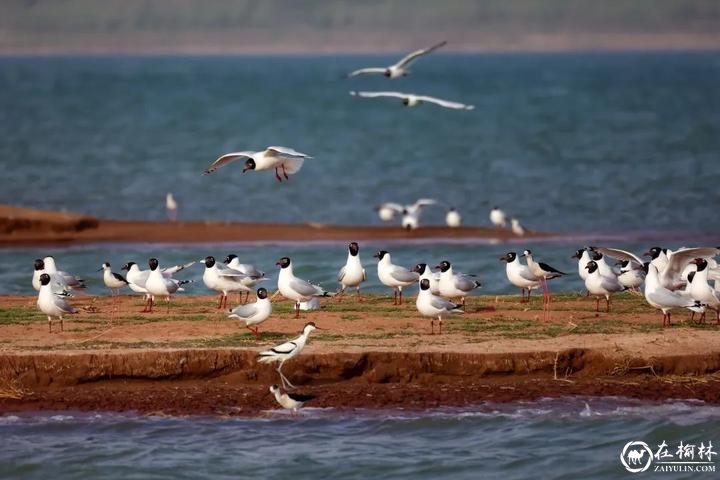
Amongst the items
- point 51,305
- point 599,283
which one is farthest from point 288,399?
point 599,283

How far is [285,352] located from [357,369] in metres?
0.92

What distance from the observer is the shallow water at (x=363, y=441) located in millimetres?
16125

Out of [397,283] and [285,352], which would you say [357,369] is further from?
[397,283]

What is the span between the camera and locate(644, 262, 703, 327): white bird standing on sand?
18688mm

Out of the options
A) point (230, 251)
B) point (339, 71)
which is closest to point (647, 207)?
point (230, 251)

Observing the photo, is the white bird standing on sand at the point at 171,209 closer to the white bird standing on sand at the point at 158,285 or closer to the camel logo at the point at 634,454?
the white bird standing on sand at the point at 158,285

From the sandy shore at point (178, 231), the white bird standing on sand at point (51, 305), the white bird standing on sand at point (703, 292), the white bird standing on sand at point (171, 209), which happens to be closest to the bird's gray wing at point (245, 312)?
the white bird standing on sand at point (51, 305)

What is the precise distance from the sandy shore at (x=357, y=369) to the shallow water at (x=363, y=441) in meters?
0.25

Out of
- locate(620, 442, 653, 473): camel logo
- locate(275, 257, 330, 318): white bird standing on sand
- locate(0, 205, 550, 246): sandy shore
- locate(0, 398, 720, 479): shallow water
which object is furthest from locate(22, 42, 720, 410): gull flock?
locate(0, 205, 550, 246): sandy shore

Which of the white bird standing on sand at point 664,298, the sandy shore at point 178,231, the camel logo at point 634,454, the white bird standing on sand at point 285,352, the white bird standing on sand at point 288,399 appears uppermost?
the sandy shore at point 178,231

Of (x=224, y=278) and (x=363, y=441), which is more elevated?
(x=224, y=278)

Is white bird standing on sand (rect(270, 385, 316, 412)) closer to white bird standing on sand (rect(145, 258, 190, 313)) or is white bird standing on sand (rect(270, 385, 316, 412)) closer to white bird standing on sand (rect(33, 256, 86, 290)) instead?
white bird standing on sand (rect(145, 258, 190, 313))

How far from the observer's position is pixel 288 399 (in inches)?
658

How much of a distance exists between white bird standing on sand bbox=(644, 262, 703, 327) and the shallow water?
78.9 inches
